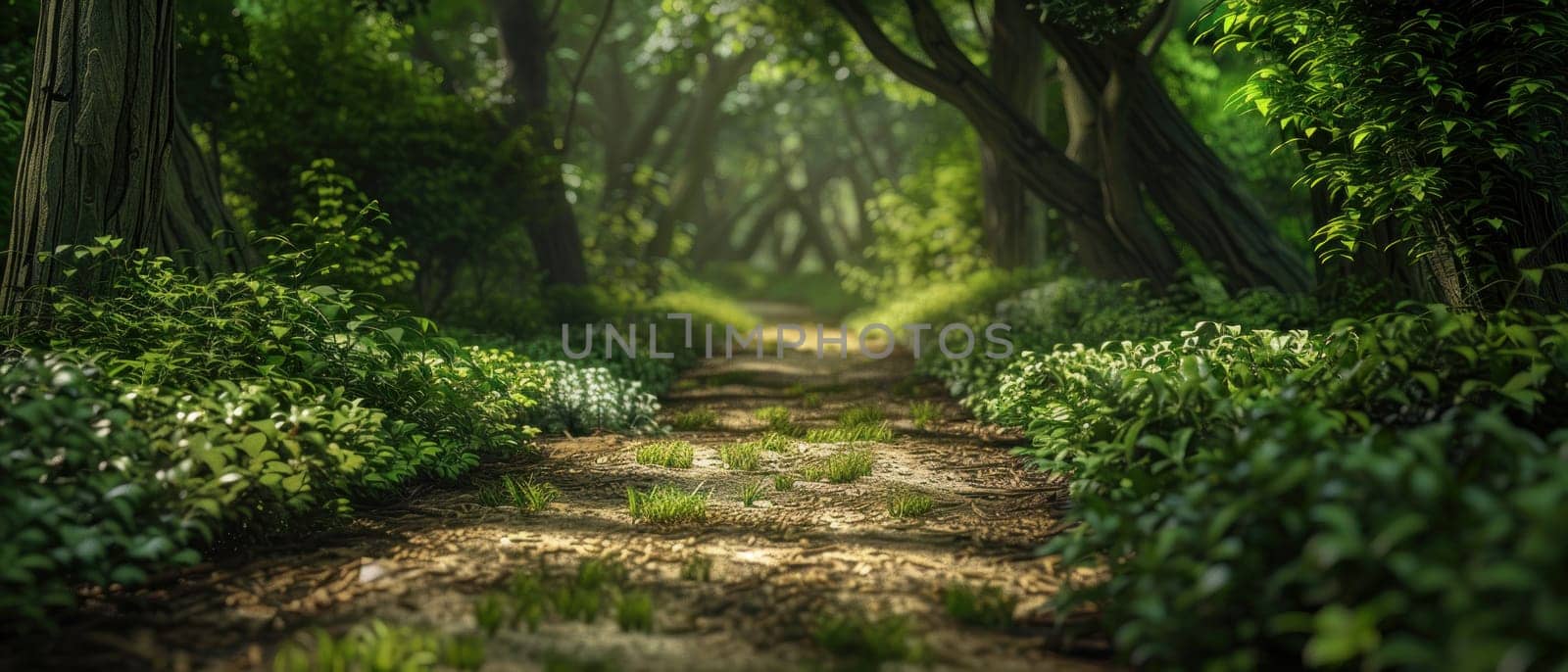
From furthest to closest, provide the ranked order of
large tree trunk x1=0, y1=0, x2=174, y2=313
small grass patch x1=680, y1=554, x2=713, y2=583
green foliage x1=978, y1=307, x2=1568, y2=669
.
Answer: large tree trunk x1=0, y1=0, x2=174, y2=313, small grass patch x1=680, y1=554, x2=713, y2=583, green foliage x1=978, y1=307, x2=1568, y2=669

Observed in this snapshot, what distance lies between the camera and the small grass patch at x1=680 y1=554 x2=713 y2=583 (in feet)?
12.2

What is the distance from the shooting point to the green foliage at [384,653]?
2756 millimetres

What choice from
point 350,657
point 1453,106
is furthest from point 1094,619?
point 1453,106

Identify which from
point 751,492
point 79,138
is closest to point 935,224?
point 751,492

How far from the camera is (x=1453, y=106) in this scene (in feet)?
16.5

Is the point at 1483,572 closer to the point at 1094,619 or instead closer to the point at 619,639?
the point at 1094,619

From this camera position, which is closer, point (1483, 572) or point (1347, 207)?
point (1483, 572)

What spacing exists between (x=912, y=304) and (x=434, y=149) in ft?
22.1

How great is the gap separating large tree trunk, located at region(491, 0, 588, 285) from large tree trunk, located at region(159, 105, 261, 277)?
4.82 m

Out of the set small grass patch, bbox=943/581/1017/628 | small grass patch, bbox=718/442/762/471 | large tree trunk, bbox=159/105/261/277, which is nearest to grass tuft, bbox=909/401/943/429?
small grass patch, bbox=718/442/762/471

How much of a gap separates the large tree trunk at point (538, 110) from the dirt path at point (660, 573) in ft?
22.1

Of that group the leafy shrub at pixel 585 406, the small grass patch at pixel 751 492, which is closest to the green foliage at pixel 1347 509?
the small grass patch at pixel 751 492

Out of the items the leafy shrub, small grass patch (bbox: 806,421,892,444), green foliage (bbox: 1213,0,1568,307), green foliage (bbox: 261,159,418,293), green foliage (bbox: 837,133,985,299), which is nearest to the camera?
green foliage (bbox: 1213,0,1568,307)

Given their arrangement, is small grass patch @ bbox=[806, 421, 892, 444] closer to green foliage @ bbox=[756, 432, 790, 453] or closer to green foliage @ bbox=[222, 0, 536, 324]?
green foliage @ bbox=[756, 432, 790, 453]
